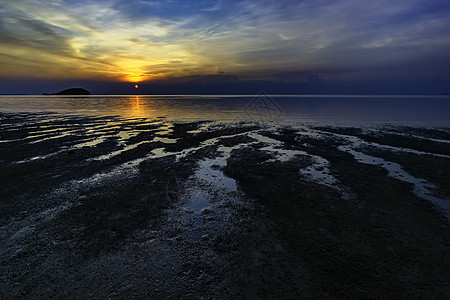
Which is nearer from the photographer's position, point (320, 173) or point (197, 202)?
point (197, 202)

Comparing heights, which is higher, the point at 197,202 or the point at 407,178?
the point at 407,178

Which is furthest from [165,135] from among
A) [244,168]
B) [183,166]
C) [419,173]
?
[419,173]

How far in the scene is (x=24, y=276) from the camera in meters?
6.30

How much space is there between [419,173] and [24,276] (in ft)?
66.0

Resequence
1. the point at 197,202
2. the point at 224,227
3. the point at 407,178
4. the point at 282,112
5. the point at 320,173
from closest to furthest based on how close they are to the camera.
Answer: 1. the point at 224,227
2. the point at 197,202
3. the point at 407,178
4. the point at 320,173
5. the point at 282,112

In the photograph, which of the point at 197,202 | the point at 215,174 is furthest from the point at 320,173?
the point at 197,202

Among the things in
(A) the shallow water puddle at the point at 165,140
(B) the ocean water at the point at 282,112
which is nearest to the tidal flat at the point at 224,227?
(A) the shallow water puddle at the point at 165,140

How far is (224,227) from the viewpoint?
8.85m

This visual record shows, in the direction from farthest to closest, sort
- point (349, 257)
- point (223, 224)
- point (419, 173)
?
point (419, 173), point (223, 224), point (349, 257)

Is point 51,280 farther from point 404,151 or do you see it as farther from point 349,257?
point 404,151

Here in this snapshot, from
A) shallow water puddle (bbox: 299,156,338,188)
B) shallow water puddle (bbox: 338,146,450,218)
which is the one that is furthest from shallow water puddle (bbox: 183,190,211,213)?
shallow water puddle (bbox: 338,146,450,218)

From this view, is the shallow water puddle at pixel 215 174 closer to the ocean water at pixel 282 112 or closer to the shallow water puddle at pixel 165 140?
the shallow water puddle at pixel 165 140

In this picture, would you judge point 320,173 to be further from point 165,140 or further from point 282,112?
point 282,112

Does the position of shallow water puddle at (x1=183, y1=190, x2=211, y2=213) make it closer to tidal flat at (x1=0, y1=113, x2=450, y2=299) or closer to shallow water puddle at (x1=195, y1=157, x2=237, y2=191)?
tidal flat at (x1=0, y1=113, x2=450, y2=299)
